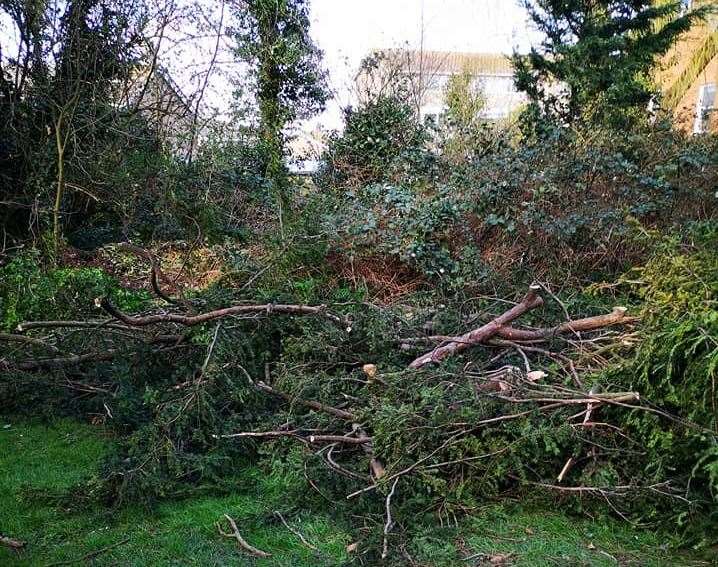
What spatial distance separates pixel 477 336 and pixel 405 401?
87 cm

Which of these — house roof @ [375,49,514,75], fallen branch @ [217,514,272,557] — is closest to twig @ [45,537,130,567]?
fallen branch @ [217,514,272,557]

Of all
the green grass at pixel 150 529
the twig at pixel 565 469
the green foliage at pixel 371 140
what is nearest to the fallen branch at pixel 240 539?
the green grass at pixel 150 529

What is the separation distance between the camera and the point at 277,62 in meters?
10.4

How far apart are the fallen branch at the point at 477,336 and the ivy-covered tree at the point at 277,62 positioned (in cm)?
675

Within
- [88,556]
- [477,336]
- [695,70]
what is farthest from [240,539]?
[695,70]

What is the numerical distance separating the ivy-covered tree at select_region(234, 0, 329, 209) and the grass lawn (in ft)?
25.0

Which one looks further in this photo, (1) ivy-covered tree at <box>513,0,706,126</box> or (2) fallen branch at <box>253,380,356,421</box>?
(1) ivy-covered tree at <box>513,0,706,126</box>

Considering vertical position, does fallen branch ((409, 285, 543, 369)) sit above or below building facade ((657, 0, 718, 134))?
below

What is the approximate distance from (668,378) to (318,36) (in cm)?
1015

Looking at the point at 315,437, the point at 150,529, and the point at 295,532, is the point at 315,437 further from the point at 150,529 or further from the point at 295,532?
the point at 150,529

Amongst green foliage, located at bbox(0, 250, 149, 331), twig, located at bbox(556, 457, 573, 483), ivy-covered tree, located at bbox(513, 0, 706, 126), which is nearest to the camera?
twig, located at bbox(556, 457, 573, 483)

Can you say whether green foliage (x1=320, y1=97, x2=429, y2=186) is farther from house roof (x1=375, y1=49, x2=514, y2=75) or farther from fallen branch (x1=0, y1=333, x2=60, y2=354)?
fallen branch (x1=0, y1=333, x2=60, y2=354)

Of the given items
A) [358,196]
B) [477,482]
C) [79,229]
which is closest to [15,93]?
[79,229]

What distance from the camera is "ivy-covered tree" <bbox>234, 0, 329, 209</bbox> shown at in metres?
10.4
